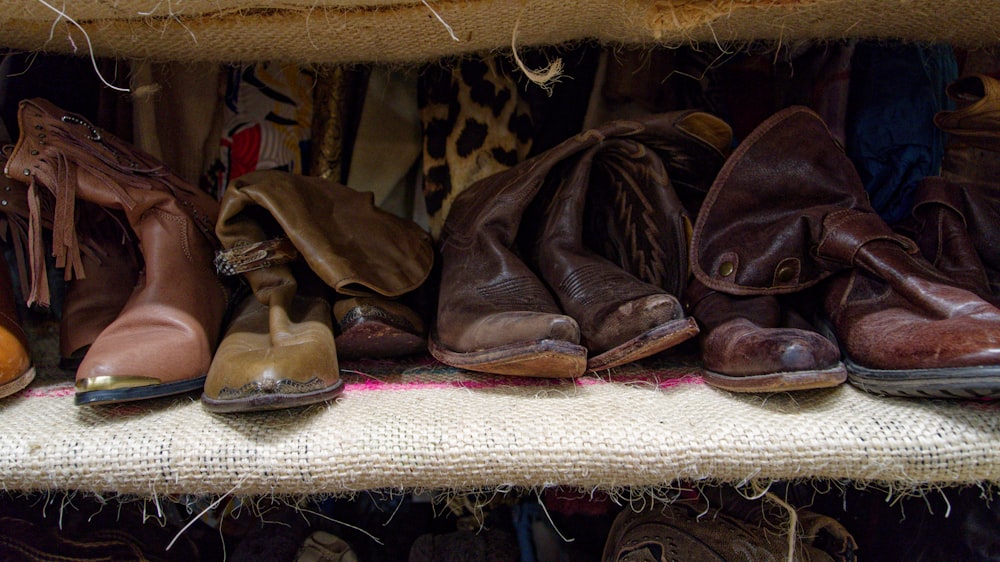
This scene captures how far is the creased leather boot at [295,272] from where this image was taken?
1.99 feet

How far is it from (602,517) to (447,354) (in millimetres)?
367

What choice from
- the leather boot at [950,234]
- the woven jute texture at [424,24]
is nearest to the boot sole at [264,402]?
the woven jute texture at [424,24]

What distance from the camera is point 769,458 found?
0.57m

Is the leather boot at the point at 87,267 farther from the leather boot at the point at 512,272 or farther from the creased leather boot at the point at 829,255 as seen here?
the creased leather boot at the point at 829,255

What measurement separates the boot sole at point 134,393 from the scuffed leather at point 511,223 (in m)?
0.29

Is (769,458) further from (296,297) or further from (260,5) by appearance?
(260,5)

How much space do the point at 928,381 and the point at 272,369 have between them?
64 cm

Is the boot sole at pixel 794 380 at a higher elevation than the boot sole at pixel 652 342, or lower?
lower

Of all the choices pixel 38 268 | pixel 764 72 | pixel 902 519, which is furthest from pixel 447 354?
pixel 764 72

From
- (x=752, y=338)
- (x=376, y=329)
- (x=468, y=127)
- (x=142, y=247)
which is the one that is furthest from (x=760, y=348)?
(x=142, y=247)

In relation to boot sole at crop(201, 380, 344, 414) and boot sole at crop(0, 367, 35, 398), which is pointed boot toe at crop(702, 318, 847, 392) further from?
boot sole at crop(0, 367, 35, 398)

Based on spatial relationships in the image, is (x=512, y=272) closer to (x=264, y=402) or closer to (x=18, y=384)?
(x=264, y=402)

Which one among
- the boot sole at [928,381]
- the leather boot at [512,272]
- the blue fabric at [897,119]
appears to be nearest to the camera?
the boot sole at [928,381]

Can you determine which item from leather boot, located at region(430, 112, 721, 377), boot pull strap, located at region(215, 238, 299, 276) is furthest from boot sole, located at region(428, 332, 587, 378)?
boot pull strap, located at region(215, 238, 299, 276)
